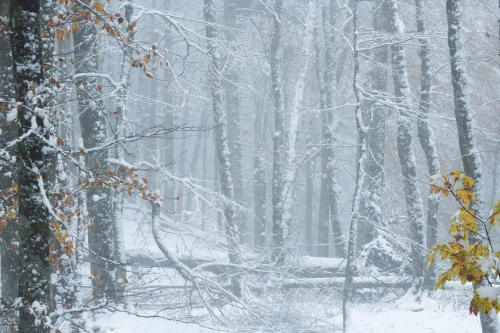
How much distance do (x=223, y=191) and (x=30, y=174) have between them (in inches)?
382

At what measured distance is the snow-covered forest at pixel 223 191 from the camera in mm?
4391

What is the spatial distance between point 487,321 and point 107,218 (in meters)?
7.49

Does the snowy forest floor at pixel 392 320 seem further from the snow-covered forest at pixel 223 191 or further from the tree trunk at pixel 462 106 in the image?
the tree trunk at pixel 462 106

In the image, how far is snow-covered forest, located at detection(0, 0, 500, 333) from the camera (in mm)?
4391

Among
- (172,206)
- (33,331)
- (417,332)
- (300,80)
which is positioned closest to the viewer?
(33,331)

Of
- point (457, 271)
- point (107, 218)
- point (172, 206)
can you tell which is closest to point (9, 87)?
point (107, 218)

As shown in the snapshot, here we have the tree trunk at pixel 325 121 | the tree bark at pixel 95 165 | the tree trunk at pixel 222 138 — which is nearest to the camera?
the tree bark at pixel 95 165

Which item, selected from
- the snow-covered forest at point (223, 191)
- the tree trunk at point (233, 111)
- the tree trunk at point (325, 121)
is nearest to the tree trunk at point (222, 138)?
the snow-covered forest at point (223, 191)

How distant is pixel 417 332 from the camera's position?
1167cm

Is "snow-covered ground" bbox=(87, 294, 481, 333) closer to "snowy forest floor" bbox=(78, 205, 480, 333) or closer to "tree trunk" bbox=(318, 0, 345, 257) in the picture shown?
"snowy forest floor" bbox=(78, 205, 480, 333)

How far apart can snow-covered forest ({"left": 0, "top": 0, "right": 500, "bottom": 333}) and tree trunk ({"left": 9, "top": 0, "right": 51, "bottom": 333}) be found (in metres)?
0.01

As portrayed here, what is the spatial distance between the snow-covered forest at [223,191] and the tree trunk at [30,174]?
0.01 metres

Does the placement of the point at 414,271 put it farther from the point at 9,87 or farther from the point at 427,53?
the point at 9,87

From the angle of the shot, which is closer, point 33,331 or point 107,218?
point 33,331
